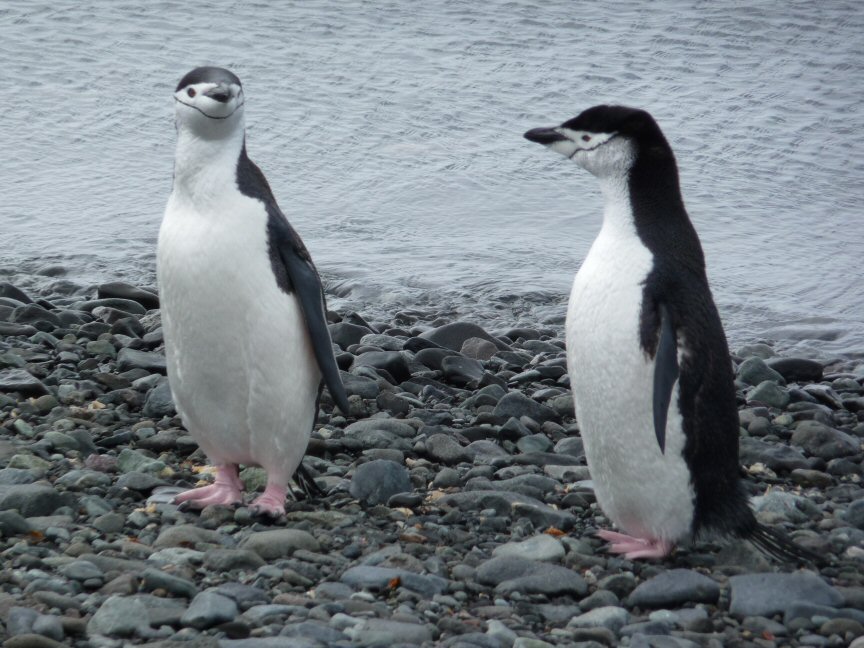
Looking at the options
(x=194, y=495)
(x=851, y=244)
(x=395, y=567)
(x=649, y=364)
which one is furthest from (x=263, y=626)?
(x=851, y=244)

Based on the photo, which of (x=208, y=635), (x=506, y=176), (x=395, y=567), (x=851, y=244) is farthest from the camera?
(x=506, y=176)

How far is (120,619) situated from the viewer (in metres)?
3.13

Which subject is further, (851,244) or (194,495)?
(851,244)

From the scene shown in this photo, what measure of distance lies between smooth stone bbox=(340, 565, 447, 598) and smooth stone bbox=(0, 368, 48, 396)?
6.96ft

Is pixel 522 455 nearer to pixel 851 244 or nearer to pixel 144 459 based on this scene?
pixel 144 459

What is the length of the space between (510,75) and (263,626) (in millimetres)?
11930

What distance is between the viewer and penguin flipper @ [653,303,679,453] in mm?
3803

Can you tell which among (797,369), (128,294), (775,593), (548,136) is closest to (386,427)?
(548,136)

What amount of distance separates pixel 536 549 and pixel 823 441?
175cm

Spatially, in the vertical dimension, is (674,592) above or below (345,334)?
above

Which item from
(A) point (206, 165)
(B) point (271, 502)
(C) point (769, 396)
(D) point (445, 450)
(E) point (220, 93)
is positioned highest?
(E) point (220, 93)

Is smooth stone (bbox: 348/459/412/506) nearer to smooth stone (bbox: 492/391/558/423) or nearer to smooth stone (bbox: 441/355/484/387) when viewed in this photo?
smooth stone (bbox: 492/391/558/423)

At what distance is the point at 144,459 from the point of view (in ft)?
15.1

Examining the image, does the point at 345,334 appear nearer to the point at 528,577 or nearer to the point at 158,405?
the point at 158,405
